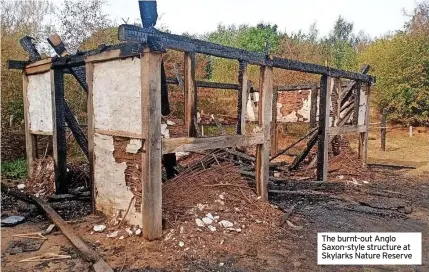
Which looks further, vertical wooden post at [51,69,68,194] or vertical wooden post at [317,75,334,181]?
vertical wooden post at [317,75,334,181]

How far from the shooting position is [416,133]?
19312 mm

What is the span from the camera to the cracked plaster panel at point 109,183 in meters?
5.29

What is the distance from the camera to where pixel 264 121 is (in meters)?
6.59

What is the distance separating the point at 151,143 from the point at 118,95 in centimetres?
111

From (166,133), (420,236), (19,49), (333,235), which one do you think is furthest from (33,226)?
(19,49)

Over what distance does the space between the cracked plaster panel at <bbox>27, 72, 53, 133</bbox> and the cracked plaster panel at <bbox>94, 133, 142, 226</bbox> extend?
105 inches

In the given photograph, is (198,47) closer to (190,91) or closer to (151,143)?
(190,91)

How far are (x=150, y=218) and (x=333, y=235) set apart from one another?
2889mm

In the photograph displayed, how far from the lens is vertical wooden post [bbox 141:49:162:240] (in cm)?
468

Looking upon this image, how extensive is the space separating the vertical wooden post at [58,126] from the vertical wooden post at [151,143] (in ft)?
11.1

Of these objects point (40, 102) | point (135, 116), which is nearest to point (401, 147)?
point (135, 116)

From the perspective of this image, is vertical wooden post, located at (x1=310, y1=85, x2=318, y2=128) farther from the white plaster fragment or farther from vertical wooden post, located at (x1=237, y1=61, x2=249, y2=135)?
the white plaster fragment

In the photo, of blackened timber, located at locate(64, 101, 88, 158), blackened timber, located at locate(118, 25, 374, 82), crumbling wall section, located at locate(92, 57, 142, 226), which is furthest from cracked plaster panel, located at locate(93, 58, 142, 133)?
blackened timber, located at locate(64, 101, 88, 158)

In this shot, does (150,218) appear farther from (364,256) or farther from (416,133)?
(416,133)
